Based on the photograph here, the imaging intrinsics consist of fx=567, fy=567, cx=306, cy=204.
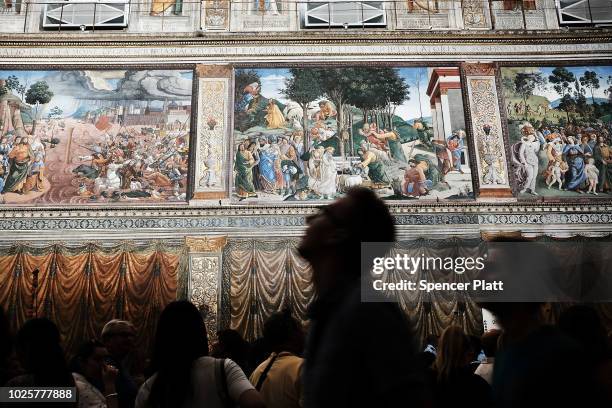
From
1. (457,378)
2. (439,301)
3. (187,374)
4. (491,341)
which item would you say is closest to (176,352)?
(187,374)

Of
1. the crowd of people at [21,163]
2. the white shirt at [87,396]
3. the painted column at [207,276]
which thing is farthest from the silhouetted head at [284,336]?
the crowd of people at [21,163]

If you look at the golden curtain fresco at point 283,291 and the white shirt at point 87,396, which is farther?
the golden curtain fresco at point 283,291

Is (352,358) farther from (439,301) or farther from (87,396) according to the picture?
(439,301)

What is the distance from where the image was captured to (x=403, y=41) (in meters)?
14.2

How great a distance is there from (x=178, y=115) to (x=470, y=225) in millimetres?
7284

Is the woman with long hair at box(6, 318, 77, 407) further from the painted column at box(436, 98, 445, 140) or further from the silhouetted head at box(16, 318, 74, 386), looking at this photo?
the painted column at box(436, 98, 445, 140)

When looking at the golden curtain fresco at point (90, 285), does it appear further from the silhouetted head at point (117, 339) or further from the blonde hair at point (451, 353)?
the blonde hair at point (451, 353)

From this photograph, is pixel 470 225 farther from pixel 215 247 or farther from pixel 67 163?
pixel 67 163

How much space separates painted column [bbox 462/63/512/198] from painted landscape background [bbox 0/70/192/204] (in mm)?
6849

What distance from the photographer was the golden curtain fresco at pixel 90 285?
Answer: 11781 millimetres

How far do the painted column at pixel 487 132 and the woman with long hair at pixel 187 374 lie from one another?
11.1m

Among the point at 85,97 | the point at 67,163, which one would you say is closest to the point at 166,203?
the point at 67,163

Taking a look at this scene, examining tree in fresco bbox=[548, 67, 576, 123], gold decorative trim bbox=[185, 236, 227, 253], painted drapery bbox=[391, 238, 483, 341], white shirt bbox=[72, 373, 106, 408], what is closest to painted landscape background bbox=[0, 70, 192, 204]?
gold decorative trim bbox=[185, 236, 227, 253]

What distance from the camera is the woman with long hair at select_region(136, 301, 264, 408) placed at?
102 inches
